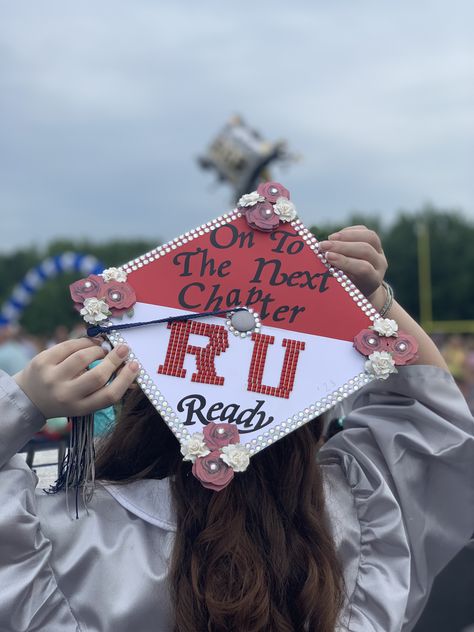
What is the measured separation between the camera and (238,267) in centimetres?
148

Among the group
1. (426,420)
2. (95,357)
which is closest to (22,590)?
(95,357)

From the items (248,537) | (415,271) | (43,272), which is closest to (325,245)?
(248,537)

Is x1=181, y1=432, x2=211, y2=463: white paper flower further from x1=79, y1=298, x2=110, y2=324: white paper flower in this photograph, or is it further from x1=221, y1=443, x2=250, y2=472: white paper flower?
x1=79, y1=298, x2=110, y2=324: white paper flower

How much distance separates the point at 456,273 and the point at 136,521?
133ft

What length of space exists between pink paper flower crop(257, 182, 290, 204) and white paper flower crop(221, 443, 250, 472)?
0.48 m

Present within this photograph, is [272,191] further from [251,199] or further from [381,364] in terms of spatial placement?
[381,364]

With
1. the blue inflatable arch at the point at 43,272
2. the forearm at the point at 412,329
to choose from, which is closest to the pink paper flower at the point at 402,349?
the forearm at the point at 412,329

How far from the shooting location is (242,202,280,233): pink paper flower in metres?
1.49

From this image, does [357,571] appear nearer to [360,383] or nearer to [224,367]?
[360,383]

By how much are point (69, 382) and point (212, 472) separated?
292 mm

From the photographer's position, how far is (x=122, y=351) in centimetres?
136

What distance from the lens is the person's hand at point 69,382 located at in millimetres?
1293

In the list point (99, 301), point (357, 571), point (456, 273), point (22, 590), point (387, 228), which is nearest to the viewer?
point (22, 590)

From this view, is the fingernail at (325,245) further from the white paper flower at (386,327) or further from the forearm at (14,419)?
the forearm at (14,419)
